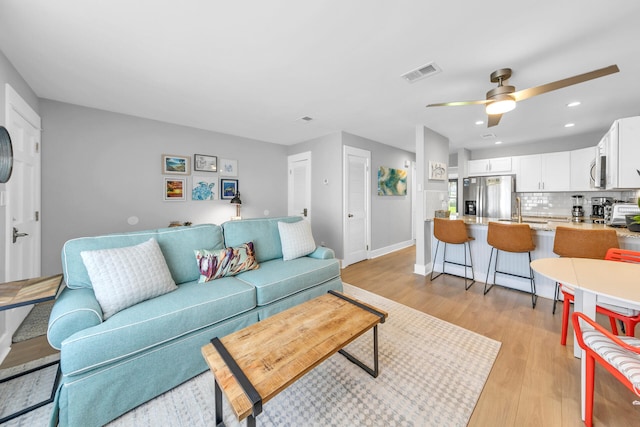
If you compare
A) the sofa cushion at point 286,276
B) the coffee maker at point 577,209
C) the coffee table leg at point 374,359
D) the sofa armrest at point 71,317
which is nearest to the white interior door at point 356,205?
the sofa cushion at point 286,276

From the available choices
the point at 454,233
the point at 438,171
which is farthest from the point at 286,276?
the point at 438,171

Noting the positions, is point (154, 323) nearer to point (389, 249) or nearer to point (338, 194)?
point (338, 194)

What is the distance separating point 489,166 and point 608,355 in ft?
16.5

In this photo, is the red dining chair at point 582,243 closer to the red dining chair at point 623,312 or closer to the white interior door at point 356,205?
the red dining chair at point 623,312

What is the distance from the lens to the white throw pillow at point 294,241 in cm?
278

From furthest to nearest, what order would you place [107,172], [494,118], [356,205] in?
[356,205] < [107,172] < [494,118]

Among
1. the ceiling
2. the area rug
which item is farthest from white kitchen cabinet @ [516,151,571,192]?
the area rug

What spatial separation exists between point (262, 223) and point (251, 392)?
6.48ft

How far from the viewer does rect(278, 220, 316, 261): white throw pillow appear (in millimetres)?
2781

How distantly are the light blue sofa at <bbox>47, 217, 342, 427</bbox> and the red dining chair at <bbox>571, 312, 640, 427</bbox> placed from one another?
1.89 meters

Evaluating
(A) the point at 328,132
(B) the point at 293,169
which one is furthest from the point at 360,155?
(B) the point at 293,169

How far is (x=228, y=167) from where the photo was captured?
4285mm

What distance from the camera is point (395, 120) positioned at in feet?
11.6

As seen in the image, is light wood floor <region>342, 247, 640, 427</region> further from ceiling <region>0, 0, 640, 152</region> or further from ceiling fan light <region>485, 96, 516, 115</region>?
ceiling <region>0, 0, 640, 152</region>
